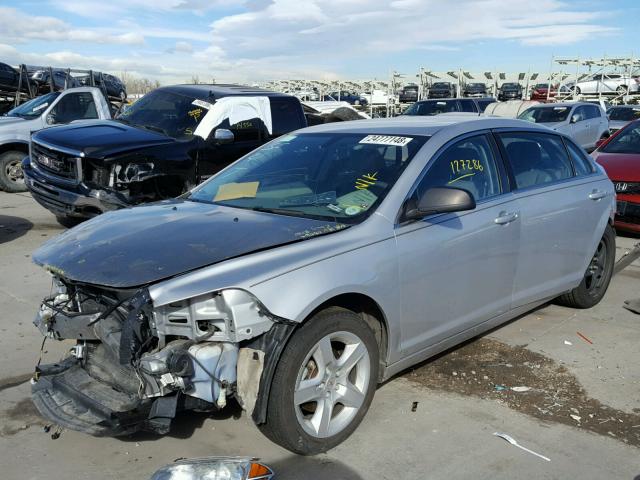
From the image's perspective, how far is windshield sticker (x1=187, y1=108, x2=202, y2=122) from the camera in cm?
834

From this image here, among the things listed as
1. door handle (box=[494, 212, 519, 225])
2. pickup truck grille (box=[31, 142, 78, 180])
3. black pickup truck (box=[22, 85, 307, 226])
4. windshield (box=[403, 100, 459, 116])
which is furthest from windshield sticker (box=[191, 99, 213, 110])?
windshield (box=[403, 100, 459, 116])

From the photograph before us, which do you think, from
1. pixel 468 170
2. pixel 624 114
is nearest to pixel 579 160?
pixel 468 170

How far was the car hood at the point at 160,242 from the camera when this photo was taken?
3.00 metres

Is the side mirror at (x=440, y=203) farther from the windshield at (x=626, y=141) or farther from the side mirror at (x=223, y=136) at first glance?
the windshield at (x=626, y=141)

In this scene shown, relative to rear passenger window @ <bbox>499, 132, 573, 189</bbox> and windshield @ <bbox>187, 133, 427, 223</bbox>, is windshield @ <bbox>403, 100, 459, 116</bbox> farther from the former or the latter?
windshield @ <bbox>187, 133, 427, 223</bbox>

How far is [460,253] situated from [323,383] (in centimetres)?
125

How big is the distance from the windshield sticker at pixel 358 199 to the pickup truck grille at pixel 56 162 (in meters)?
4.74

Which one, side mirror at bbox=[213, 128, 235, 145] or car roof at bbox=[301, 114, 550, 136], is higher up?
car roof at bbox=[301, 114, 550, 136]

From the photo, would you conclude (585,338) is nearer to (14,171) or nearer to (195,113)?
(195,113)

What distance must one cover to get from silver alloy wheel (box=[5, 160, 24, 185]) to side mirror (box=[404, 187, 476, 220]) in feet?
32.8

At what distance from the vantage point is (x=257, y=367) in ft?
9.57

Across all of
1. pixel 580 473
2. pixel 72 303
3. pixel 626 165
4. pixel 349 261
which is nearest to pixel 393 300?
pixel 349 261

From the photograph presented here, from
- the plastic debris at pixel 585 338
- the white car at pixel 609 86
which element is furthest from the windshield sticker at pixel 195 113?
the white car at pixel 609 86

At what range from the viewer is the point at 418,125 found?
170 inches
